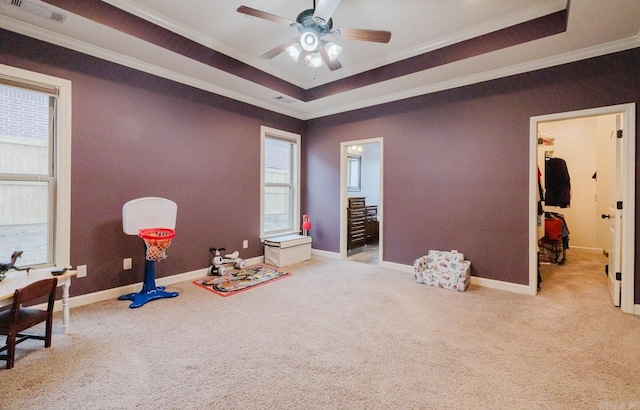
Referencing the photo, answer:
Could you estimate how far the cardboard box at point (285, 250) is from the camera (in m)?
4.34

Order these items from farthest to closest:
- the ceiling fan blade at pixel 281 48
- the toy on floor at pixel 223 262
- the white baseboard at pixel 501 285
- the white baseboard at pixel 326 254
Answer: the white baseboard at pixel 326 254 → the toy on floor at pixel 223 262 → the white baseboard at pixel 501 285 → the ceiling fan blade at pixel 281 48

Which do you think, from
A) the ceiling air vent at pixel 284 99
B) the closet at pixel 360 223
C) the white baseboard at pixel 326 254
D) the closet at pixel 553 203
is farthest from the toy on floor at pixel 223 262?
the closet at pixel 553 203

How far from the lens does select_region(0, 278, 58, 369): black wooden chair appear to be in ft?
5.76

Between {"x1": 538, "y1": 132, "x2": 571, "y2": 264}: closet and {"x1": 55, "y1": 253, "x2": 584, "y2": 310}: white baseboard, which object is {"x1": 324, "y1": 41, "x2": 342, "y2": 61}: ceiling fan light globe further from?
{"x1": 538, "y1": 132, "x2": 571, "y2": 264}: closet

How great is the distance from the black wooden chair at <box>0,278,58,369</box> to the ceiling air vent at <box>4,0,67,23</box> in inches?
85.6

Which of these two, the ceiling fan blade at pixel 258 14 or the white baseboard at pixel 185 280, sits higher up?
the ceiling fan blade at pixel 258 14

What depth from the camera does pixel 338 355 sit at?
6.37 feet

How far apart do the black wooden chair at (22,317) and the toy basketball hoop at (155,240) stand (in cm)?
82

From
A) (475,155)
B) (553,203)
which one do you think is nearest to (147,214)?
(475,155)

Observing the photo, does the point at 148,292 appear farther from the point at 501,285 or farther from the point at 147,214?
the point at 501,285

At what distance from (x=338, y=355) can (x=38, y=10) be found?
3.63 meters

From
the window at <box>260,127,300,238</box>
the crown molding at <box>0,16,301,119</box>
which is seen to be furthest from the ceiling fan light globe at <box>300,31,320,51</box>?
the window at <box>260,127,300,238</box>

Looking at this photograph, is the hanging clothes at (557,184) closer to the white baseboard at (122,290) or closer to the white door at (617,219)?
the white door at (617,219)

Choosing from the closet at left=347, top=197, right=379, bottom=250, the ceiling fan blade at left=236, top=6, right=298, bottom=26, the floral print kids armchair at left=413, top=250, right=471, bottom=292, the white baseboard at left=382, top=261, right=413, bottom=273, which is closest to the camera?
the ceiling fan blade at left=236, top=6, right=298, bottom=26
